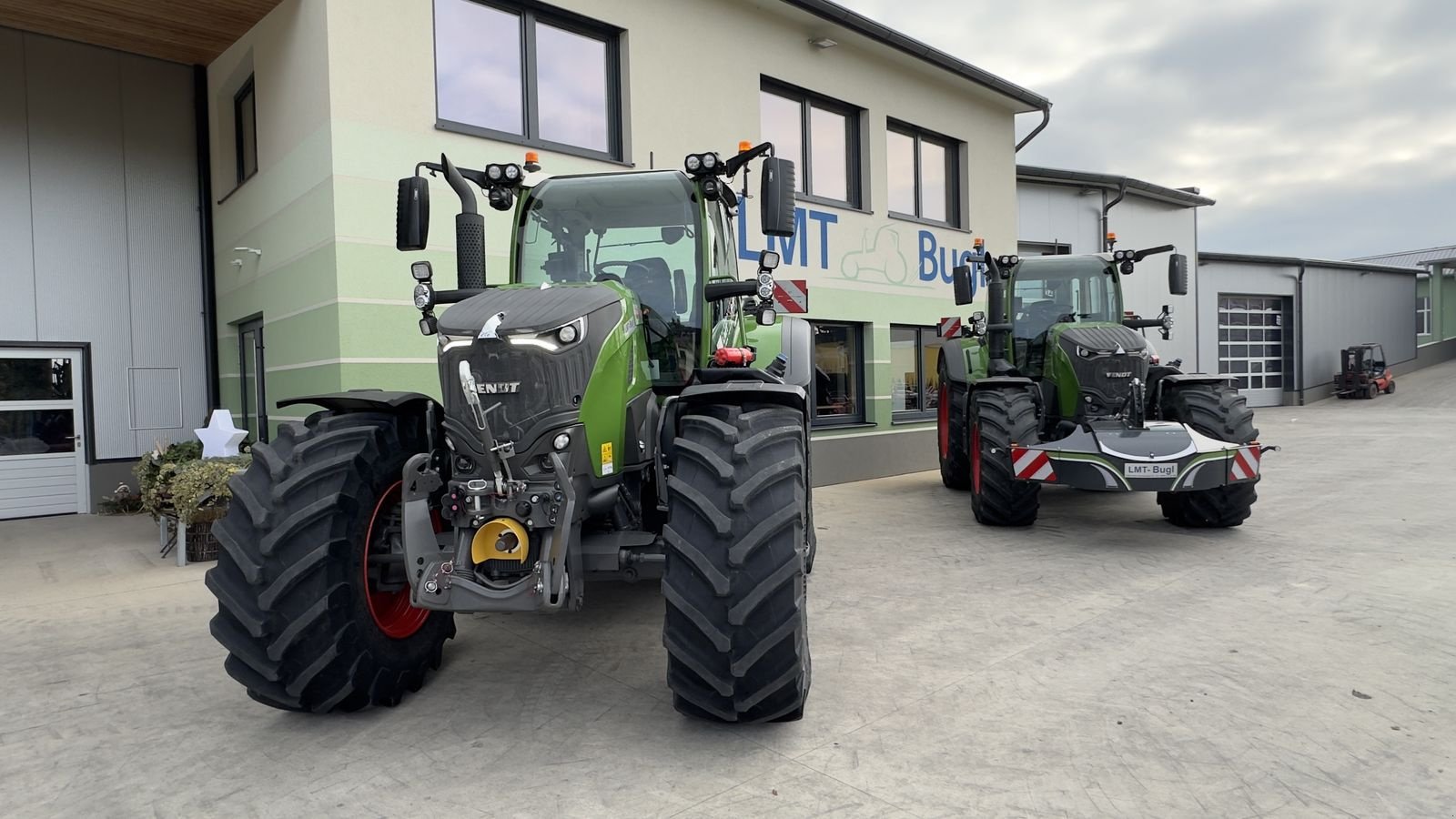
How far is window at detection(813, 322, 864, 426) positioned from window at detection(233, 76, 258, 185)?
6.39 metres

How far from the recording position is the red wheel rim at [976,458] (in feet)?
23.8

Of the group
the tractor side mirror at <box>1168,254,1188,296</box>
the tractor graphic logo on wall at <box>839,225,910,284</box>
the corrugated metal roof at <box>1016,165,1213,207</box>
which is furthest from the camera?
the corrugated metal roof at <box>1016,165,1213,207</box>

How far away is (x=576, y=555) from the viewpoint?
10.9 feet

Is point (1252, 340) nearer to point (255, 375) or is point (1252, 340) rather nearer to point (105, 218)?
point (255, 375)

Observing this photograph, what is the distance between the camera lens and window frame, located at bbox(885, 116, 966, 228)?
1146 cm

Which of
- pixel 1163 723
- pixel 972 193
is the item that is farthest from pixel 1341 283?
pixel 1163 723

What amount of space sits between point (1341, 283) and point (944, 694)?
92.4 ft

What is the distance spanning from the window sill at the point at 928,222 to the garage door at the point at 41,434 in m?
9.71

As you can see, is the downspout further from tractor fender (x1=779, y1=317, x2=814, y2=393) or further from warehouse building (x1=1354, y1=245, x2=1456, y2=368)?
warehouse building (x1=1354, y1=245, x2=1456, y2=368)

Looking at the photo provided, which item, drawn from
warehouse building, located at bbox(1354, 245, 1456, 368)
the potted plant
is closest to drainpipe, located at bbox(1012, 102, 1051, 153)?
the potted plant

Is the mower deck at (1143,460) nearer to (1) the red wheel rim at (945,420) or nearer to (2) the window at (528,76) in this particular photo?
(1) the red wheel rim at (945,420)

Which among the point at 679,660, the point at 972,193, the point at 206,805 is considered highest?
the point at 972,193

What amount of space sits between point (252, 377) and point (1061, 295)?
27.4 feet

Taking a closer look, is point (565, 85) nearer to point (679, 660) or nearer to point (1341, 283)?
point (679, 660)
